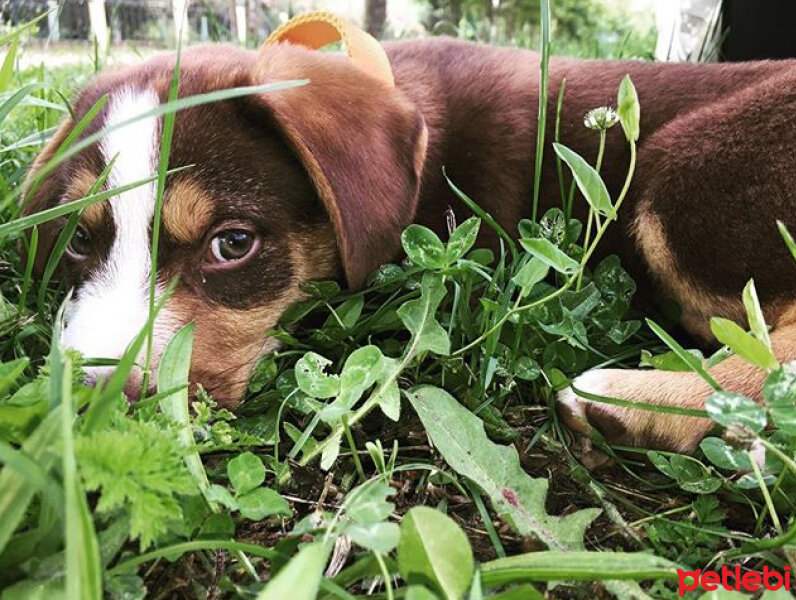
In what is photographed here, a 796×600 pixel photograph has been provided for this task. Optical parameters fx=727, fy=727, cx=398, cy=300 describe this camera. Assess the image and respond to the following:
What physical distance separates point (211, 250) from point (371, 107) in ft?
1.73

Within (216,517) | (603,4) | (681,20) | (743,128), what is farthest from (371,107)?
(603,4)

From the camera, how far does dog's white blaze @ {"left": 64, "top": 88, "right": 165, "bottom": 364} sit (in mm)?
1545

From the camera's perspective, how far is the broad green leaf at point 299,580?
75 cm

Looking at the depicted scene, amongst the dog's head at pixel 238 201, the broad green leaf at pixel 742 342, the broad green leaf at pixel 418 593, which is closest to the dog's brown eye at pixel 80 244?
the dog's head at pixel 238 201

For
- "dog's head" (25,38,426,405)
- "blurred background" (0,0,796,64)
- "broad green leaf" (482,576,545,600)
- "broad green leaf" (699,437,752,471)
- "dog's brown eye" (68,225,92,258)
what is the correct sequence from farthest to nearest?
"blurred background" (0,0,796,64), "dog's brown eye" (68,225,92,258), "dog's head" (25,38,426,405), "broad green leaf" (699,437,752,471), "broad green leaf" (482,576,545,600)

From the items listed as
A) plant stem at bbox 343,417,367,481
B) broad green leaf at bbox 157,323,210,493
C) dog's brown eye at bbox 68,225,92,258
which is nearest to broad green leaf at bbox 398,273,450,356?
plant stem at bbox 343,417,367,481

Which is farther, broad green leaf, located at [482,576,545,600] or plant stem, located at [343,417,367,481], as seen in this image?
plant stem, located at [343,417,367,481]

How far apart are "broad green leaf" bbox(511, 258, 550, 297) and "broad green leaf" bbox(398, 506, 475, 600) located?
708 mm

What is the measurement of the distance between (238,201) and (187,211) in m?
0.13

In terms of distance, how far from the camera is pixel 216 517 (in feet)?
3.34

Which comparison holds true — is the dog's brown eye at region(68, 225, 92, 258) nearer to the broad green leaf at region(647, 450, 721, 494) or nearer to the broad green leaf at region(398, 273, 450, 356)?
the broad green leaf at region(398, 273, 450, 356)

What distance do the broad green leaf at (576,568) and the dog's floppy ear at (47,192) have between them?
1492 millimetres

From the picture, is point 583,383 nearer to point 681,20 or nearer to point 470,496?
point 470,496

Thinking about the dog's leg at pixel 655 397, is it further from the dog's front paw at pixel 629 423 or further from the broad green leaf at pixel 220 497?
the broad green leaf at pixel 220 497
